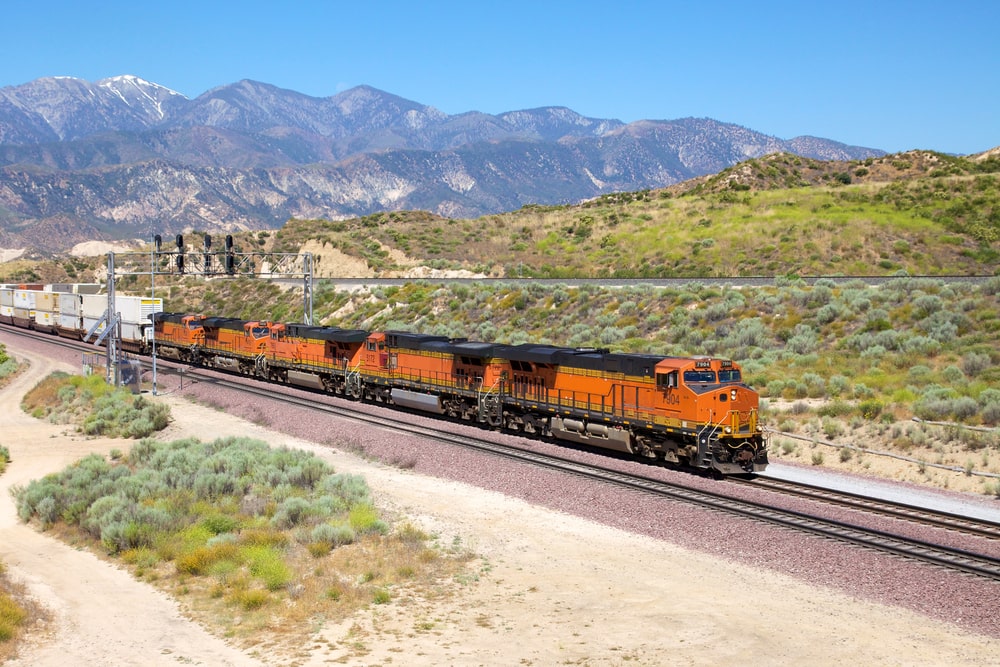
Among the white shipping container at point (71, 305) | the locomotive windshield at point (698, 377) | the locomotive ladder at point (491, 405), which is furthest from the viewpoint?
the white shipping container at point (71, 305)

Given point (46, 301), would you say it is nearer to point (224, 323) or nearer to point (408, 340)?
point (224, 323)

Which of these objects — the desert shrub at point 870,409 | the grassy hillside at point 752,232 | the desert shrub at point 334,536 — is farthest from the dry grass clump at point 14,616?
the grassy hillside at point 752,232

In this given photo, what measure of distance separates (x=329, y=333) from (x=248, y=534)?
22446mm

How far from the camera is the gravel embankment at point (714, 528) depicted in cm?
1480

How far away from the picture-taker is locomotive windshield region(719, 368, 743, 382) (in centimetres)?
2349

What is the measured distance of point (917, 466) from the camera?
79.0 ft

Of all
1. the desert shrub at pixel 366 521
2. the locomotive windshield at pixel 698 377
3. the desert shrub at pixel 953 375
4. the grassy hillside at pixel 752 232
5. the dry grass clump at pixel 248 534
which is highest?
the grassy hillside at pixel 752 232

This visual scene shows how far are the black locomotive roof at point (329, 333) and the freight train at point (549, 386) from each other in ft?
→ 0.19

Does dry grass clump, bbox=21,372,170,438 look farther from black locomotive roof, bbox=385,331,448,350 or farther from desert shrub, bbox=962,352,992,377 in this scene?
desert shrub, bbox=962,352,992,377

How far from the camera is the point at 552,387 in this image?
28219mm

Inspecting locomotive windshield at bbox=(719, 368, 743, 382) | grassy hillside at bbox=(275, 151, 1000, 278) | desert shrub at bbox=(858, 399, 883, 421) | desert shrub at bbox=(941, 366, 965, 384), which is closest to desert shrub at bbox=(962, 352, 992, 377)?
desert shrub at bbox=(941, 366, 965, 384)

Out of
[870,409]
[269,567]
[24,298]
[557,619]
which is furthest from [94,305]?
[557,619]

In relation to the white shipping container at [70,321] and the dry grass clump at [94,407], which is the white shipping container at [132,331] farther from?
the dry grass clump at [94,407]

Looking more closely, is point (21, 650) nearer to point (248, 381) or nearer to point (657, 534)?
point (657, 534)
